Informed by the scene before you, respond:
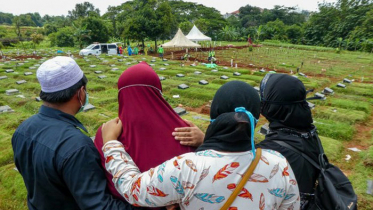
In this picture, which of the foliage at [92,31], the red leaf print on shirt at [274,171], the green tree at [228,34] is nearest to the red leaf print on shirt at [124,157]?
the red leaf print on shirt at [274,171]

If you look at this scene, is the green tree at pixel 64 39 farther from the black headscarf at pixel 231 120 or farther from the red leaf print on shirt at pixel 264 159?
the red leaf print on shirt at pixel 264 159

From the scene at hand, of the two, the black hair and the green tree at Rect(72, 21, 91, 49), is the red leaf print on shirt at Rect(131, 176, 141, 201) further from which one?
the green tree at Rect(72, 21, 91, 49)

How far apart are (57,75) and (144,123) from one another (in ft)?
1.97

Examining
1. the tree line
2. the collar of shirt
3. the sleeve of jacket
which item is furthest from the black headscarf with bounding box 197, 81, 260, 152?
the tree line

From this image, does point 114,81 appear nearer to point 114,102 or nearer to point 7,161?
point 114,102

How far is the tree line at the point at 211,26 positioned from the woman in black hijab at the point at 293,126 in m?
20.3

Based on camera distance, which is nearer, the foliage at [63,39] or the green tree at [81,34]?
the green tree at [81,34]

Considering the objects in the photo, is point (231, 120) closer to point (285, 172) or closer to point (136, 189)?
point (285, 172)

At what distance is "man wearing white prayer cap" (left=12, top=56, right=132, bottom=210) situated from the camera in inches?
49.7

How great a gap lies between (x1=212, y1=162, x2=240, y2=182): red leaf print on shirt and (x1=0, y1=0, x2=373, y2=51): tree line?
2117 cm

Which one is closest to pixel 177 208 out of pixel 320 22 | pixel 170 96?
pixel 170 96

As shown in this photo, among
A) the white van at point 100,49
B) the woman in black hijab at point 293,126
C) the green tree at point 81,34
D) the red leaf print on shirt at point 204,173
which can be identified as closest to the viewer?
the red leaf print on shirt at point 204,173

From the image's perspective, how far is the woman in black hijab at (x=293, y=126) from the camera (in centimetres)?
172

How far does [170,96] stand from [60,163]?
705 centimetres
